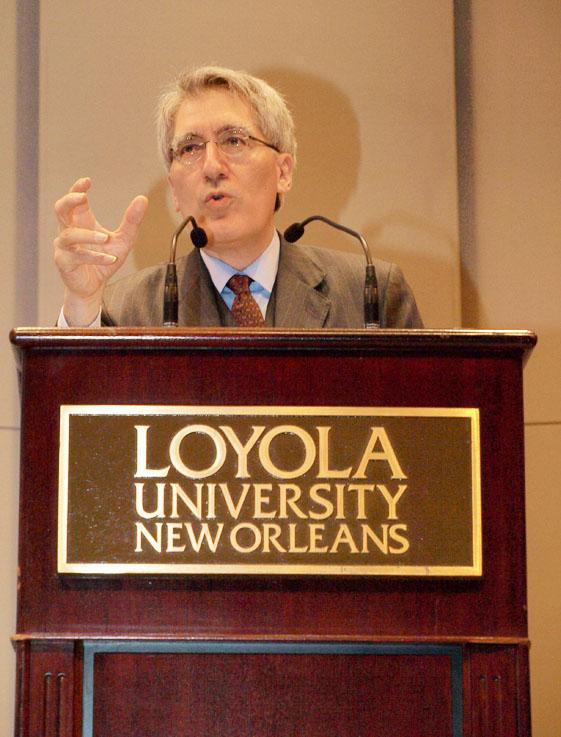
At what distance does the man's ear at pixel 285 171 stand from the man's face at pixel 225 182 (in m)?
0.07

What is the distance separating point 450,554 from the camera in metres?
1.25

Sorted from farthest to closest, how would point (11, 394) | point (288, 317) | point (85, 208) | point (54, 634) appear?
point (11, 394) < point (288, 317) < point (85, 208) < point (54, 634)

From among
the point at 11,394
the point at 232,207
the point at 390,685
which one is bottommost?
the point at 390,685

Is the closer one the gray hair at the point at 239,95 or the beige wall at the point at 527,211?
the gray hair at the point at 239,95

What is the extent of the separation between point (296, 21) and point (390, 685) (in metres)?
2.09

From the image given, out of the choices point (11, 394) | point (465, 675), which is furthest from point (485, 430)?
point (11, 394)

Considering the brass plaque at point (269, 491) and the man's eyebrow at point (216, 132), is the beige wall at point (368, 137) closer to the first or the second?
the man's eyebrow at point (216, 132)

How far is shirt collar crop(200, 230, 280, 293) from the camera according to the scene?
7.58 ft

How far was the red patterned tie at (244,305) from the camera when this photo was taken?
86.7 inches

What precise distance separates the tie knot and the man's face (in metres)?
0.07

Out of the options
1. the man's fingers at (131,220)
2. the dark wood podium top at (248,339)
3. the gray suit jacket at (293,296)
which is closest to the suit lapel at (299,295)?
the gray suit jacket at (293,296)

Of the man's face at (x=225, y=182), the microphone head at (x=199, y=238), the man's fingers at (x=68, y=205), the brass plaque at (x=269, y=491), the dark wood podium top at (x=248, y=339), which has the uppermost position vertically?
the man's face at (x=225, y=182)

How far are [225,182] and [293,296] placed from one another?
29cm

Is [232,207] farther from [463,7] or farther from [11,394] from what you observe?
[463,7]
